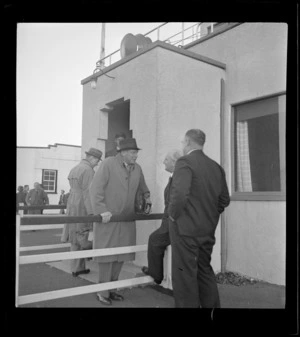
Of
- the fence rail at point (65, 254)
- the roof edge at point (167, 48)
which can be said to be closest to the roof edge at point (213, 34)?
the roof edge at point (167, 48)

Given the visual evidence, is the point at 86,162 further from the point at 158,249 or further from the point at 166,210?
the point at 158,249

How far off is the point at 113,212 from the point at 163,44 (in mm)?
1976

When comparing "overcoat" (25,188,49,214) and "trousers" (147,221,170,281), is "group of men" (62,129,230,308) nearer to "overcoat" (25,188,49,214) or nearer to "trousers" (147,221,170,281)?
"trousers" (147,221,170,281)

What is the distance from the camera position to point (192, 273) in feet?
9.23

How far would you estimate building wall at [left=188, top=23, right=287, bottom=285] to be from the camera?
2.98 metres

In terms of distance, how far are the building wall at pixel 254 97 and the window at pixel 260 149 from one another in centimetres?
11

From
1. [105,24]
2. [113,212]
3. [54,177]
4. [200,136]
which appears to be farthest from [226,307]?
[105,24]

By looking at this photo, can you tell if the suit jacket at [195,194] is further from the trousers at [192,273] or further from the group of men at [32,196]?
the group of men at [32,196]

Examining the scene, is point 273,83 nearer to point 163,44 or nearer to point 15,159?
point 163,44

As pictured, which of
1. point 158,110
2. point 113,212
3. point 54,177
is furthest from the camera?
point 158,110

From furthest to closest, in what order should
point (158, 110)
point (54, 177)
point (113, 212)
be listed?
1. point (158, 110)
2. point (113, 212)
3. point (54, 177)

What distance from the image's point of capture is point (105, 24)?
113 inches

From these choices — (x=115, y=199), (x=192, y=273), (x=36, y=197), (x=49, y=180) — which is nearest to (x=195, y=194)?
(x=192, y=273)

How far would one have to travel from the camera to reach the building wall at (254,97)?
298 centimetres
